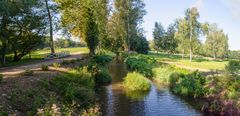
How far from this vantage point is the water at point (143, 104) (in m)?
25.4

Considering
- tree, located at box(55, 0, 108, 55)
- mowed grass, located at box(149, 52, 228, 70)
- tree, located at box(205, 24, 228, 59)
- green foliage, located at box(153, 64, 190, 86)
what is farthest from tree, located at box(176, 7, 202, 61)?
tree, located at box(205, 24, 228, 59)

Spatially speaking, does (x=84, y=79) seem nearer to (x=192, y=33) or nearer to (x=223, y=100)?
(x=223, y=100)

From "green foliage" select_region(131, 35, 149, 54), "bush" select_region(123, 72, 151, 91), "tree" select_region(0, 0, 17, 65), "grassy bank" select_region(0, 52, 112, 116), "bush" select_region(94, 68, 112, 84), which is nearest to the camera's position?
"grassy bank" select_region(0, 52, 112, 116)

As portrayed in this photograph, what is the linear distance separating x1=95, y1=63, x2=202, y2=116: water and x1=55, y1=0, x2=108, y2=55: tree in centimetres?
2107

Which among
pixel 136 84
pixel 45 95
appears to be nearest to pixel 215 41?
pixel 136 84

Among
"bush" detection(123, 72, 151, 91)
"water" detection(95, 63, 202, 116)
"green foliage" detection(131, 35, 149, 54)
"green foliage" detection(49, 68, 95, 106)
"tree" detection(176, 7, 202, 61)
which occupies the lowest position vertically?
"water" detection(95, 63, 202, 116)

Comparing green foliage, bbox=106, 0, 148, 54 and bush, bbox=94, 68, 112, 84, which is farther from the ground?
green foliage, bbox=106, 0, 148, 54

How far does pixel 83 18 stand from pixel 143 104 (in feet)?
101

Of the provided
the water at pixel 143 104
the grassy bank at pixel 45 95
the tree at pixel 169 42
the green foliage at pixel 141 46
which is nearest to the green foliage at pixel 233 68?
the water at pixel 143 104

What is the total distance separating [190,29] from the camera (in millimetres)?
81750

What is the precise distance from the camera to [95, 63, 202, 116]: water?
2544 centimetres

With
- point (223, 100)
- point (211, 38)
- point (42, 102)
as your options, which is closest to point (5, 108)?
point (42, 102)

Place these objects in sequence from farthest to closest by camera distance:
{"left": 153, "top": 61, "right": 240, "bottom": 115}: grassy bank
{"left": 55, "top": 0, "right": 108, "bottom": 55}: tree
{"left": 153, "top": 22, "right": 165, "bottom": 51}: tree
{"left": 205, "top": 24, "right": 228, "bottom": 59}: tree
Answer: {"left": 153, "top": 22, "right": 165, "bottom": 51}: tree < {"left": 205, "top": 24, "right": 228, "bottom": 59}: tree < {"left": 55, "top": 0, "right": 108, "bottom": 55}: tree < {"left": 153, "top": 61, "right": 240, "bottom": 115}: grassy bank

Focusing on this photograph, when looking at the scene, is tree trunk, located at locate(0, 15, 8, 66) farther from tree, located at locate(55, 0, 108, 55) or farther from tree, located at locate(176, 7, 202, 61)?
tree, located at locate(176, 7, 202, 61)
